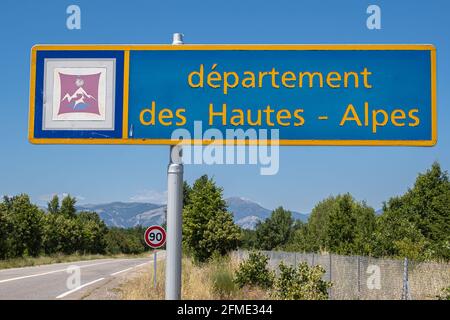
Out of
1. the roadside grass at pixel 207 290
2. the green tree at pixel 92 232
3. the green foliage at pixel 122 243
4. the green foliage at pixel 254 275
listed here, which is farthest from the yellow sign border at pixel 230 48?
the green foliage at pixel 122 243

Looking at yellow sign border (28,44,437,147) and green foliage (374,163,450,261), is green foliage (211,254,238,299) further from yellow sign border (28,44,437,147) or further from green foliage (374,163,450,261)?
green foliage (374,163,450,261)

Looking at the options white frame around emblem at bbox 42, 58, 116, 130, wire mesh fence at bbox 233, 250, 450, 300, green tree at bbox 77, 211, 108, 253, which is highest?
white frame around emblem at bbox 42, 58, 116, 130

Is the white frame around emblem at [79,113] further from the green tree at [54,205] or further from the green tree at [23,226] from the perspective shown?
the green tree at [54,205]

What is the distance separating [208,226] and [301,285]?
11350mm

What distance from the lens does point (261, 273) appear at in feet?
52.0

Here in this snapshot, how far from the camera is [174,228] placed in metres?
3.20

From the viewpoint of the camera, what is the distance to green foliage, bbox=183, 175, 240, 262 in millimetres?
24281

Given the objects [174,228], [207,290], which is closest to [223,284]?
[207,290]

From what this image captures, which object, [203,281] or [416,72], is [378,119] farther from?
[203,281]

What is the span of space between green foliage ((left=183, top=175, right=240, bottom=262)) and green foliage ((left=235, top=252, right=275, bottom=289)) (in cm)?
779

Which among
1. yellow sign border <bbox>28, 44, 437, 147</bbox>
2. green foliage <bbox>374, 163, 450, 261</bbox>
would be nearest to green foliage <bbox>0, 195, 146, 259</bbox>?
green foliage <bbox>374, 163, 450, 261</bbox>

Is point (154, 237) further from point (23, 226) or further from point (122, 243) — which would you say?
point (122, 243)

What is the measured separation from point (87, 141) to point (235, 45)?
3.92 feet
